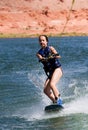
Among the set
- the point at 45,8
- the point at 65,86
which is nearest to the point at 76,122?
the point at 65,86

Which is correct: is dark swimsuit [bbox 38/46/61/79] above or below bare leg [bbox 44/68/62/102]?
above

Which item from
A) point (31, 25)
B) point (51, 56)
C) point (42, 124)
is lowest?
point (31, 25)

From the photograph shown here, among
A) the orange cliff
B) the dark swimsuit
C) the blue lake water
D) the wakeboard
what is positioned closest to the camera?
the blue lake water

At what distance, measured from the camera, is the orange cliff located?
3100 inches

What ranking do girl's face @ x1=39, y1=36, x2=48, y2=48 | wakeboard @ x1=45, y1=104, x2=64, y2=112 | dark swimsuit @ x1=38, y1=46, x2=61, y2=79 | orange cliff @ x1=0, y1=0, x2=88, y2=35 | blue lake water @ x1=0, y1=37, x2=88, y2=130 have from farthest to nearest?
orange cliff @ x1=0, y1=0, x2=88, y2=35, dark swimsuit @ x1=38, y1=46, x2=61, y2=79, wakeboard @ x1=45, y1=104, x2=64, y2=112, girl's face @ x1=39, y1=36, x2=48, y2=48, blue lake water @ x1=0, y1=37, x2=88, y2=130

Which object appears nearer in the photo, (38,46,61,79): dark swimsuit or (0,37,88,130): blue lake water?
(0,37,88,130): blue lake water

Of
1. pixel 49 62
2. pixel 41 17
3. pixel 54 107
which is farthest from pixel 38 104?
pixel 41 17

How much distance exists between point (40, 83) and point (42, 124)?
7.03 metres

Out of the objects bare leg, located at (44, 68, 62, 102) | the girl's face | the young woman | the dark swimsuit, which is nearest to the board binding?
the young woman

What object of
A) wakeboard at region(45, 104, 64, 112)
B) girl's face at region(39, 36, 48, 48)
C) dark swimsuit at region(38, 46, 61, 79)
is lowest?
wakeboard at region(45, 104, 64, 112)

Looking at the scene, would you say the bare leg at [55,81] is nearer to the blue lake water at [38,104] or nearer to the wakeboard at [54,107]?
the wakeboard at [54,107]

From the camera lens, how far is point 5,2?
8769 centimetres

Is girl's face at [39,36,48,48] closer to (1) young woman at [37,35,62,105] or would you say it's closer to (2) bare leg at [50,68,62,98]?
(1) young woman at [37,35,62,105]

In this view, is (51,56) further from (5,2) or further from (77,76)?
(5,2)
